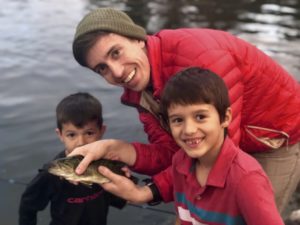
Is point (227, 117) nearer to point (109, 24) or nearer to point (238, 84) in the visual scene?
point (238, 84)

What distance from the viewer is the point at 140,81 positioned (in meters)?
3.42

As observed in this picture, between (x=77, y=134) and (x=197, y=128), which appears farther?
(x=77, y=134)

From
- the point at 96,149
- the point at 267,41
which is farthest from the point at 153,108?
the point at 267,41

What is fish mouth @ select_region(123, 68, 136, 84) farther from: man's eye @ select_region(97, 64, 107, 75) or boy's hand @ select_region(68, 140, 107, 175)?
boy's hand @ select_region(68, 140, 107, 175)

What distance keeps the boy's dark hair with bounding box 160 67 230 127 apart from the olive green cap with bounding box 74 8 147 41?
2.32 ft

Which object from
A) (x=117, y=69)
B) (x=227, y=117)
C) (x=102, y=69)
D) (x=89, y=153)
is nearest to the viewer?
(x=227, y=117)

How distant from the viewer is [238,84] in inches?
128

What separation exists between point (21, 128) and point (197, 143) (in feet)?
17.4

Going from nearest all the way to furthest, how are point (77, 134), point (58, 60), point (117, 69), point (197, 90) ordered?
point (197, 90) < point (117, 69) < point (77, 134) < point (58, 60)

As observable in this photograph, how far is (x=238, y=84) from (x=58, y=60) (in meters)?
8.22

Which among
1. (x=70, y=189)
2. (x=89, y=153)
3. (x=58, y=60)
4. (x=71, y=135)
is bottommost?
(x=58, y=60)

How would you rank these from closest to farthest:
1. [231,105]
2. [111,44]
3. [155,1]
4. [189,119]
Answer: [189,119], [231,105], [111,44], [155,1]

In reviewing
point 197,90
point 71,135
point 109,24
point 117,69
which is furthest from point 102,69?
point 197,90

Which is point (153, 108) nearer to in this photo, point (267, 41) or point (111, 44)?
point (111, 44)
